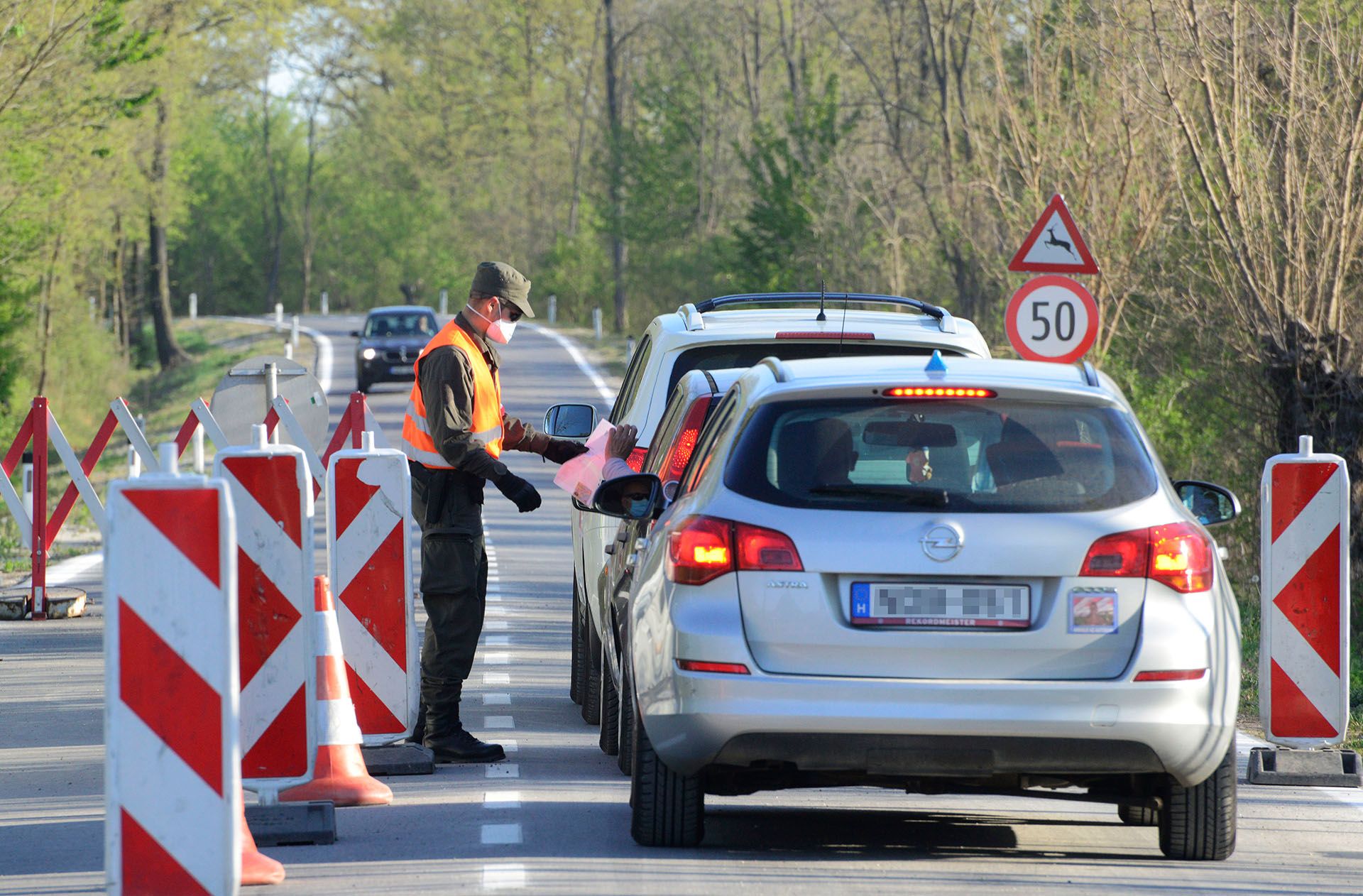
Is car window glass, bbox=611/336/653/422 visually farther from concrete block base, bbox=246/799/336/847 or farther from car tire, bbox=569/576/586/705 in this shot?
concrete block base, bbox=246/799/336/847

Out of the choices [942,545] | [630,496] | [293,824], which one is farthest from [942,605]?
[293,824]

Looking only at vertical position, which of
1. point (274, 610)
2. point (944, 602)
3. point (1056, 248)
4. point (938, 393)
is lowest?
point (274, 610)

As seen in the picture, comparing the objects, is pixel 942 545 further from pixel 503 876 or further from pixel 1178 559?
pixel 503 876

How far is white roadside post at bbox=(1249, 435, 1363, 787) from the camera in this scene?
27.0ft

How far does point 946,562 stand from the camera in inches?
236

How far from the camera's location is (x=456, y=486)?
8.66 meters

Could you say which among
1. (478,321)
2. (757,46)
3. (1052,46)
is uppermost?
(757,46)

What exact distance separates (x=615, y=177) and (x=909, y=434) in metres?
57.5

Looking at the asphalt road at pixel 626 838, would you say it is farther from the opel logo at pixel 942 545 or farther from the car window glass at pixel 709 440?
the car window glass at pixel 709 440

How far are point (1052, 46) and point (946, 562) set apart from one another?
15.7 m

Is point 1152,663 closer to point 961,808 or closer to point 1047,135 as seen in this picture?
point 961,808

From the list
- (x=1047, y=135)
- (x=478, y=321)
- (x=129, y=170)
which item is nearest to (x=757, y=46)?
(x=129, y=170)

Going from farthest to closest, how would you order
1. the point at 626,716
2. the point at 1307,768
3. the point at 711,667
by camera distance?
1. the point at 1307,768
2. the point at 626,716
3. the point at 711,667

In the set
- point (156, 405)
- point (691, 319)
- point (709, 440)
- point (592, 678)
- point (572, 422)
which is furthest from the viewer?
point (156, 405)
